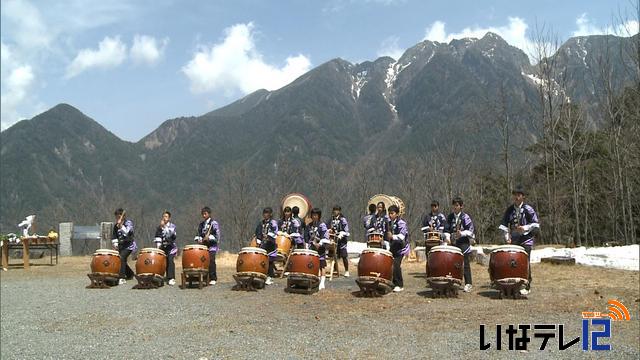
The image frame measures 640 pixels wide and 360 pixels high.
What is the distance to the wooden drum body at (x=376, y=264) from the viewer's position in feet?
31.1

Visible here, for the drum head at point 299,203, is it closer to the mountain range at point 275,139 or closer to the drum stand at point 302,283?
the drum stand at point 302,283

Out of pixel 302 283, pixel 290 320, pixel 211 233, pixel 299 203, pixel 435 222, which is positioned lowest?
pixel 290 320

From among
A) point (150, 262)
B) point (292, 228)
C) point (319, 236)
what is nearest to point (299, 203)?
point (292, 228)

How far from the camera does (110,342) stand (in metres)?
6.47

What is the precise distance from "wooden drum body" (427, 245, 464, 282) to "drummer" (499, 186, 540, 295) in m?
1.00

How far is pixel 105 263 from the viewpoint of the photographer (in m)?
11.5

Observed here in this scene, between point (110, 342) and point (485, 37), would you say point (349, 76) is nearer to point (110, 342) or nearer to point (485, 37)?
point (485, 37)

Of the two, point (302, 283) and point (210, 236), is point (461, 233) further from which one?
point (210, 236)

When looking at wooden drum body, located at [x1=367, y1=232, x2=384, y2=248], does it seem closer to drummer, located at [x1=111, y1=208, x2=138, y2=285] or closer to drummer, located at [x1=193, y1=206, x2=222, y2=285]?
drummer, located at [x1=193, y1=206, x2=222, y2=285]

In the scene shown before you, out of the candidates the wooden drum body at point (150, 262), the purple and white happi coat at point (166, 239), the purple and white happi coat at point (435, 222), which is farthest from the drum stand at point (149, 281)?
the purple and white happi coat at point (435, 222)

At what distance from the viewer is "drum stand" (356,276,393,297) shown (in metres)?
9.42

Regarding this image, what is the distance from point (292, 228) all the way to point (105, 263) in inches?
157

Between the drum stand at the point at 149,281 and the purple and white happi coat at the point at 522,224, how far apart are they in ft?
22.0

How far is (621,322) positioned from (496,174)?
24.5 meters
